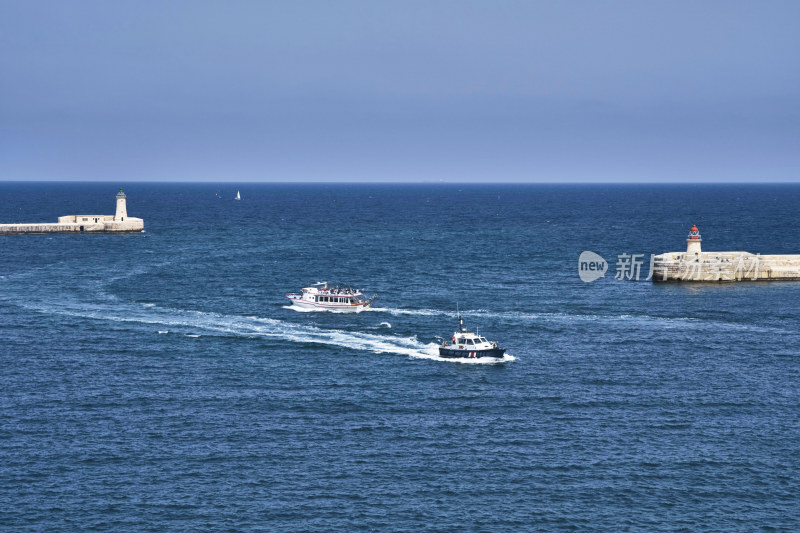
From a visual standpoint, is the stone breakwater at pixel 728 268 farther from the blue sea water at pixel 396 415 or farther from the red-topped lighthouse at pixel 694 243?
the blue sea water at pixel 396 415

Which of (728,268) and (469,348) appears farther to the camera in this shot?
(728,268)

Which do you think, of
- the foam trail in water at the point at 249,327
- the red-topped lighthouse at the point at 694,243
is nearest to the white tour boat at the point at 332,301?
the foam trail in water at the point at 249,327

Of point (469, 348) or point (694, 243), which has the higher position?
point (694, 243)

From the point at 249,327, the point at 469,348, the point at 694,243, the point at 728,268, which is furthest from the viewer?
the point at 694,243

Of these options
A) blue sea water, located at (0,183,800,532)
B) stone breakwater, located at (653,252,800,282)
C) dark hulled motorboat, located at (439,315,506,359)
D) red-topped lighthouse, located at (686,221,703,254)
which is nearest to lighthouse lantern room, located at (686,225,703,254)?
red-topped lighthouse, located at (686,221,703,254)

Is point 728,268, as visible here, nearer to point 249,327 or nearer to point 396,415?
point 249,327

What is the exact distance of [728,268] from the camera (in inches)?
6211

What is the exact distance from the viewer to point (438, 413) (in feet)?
273

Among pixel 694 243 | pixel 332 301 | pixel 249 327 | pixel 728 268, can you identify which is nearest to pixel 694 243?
pixel 694 243

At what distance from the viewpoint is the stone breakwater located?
6211 inches

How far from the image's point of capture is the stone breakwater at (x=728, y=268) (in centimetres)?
15775

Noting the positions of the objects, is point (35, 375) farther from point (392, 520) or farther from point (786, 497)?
point (786, 497)

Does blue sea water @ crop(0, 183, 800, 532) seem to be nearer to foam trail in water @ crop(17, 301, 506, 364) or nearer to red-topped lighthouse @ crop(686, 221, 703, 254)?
foam trail in water @ crop(17, 301, 506, 364)

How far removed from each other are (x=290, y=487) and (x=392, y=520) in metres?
8.67
